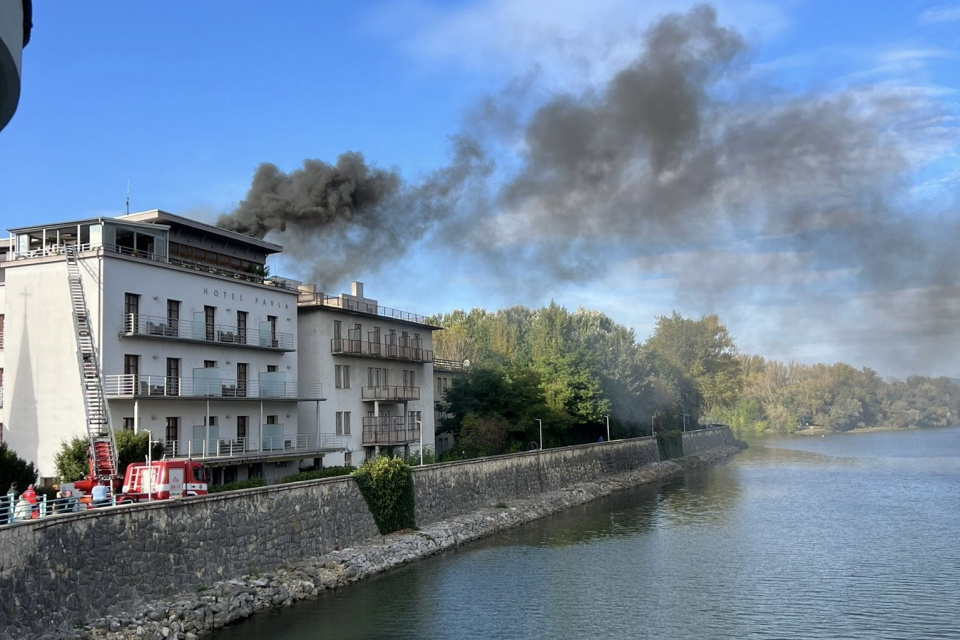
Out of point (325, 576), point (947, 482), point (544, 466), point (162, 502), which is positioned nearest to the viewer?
point (162, 502)

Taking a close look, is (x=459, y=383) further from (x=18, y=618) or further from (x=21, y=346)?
(x=18, y=618)

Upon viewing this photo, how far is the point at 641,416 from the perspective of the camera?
8781 cm

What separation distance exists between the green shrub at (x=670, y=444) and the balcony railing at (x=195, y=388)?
46606 mm

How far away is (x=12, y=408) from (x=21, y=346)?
303 centimetres

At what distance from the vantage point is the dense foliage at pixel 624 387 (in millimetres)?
68375

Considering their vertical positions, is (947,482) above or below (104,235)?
below

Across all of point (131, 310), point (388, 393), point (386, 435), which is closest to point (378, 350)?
point (388, 393)

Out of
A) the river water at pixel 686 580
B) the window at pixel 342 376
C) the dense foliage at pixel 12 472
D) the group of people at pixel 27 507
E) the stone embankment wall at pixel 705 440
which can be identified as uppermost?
the window at pixel 342 376

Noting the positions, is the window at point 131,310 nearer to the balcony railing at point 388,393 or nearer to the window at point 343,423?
the window at point 343,423

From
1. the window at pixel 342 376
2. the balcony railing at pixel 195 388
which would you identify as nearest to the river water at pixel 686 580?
the balcony railing at pixel 195 388

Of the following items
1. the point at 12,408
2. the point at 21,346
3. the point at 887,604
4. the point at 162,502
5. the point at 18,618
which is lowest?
the point at 887,604

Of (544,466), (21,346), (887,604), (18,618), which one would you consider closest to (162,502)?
(18,618)

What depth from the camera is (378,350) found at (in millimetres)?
59062

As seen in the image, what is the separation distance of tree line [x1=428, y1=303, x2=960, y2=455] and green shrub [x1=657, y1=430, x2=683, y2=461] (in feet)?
7.13
